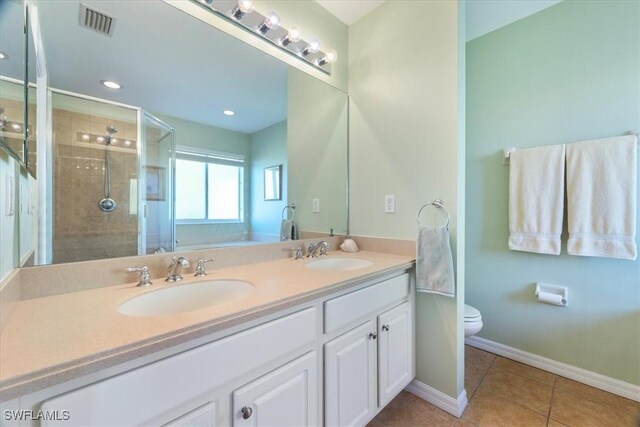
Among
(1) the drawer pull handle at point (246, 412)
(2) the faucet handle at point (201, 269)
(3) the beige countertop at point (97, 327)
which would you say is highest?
(2) the faucet handle at point (201, 269)

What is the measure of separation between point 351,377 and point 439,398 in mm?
776

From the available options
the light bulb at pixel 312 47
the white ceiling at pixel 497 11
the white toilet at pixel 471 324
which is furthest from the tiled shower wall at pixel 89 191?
the white ceiling at pixel 497 11

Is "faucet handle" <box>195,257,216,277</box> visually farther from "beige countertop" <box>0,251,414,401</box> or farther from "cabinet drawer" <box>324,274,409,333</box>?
"cabinet drawer" <box>324,274,409,333</box>

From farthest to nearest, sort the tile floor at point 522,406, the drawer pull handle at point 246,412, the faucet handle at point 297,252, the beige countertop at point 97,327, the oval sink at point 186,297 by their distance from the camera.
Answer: the faucet handle at point 297,252, the tile floor at point 522,406, the oval sink at point 186,297, the drawer pull handle at point 246,412, the beige countertop at point 97,327

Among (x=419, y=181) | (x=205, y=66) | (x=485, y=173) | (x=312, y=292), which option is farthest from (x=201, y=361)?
(x=485, y=173)

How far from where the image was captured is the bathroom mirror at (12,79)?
61 cm

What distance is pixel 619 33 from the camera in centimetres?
163

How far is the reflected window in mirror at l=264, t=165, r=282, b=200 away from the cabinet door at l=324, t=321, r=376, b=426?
91 cm

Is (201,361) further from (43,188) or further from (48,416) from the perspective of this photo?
(43,188)

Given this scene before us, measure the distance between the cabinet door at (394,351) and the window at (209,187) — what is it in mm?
1000

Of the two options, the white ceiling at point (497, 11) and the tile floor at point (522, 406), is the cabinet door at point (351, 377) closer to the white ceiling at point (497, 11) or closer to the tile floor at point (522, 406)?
the tile floor at point (522, 406)

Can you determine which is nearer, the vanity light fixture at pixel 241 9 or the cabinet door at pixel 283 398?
the cabinet door at pixel 283 398

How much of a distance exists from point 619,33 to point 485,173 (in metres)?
1.08

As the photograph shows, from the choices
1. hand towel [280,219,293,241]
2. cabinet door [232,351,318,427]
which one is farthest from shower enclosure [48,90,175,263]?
cabinet door [232,351,318,427]
